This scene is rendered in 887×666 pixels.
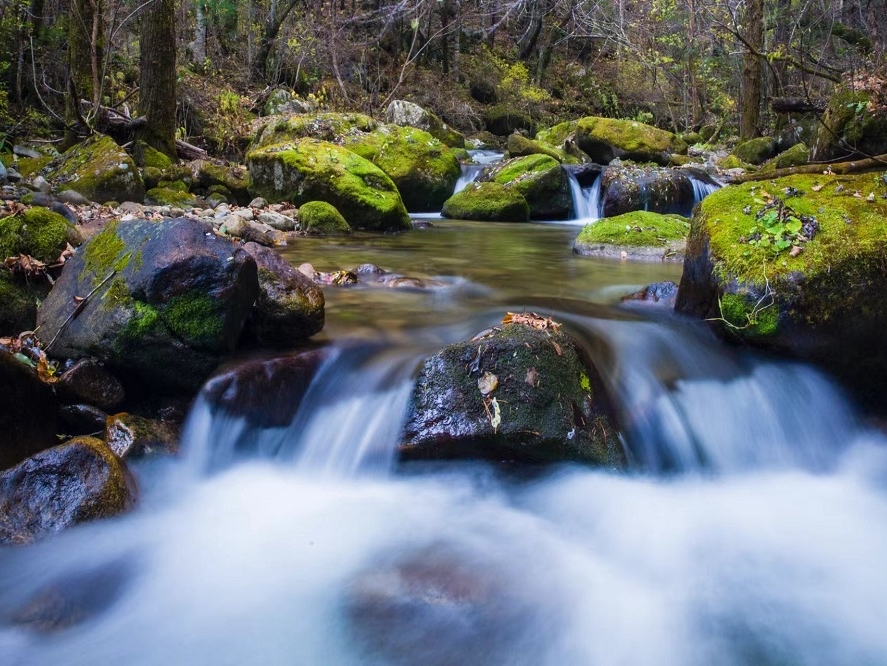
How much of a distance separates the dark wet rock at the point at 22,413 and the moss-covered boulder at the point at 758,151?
54.9ft

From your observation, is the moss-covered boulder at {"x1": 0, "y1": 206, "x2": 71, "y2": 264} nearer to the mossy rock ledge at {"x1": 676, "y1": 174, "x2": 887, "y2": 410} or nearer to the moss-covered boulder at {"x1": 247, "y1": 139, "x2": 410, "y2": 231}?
the mossy rock ledge at {"x1": 676, "y1": 174, "x2": 887, "y2": 410}

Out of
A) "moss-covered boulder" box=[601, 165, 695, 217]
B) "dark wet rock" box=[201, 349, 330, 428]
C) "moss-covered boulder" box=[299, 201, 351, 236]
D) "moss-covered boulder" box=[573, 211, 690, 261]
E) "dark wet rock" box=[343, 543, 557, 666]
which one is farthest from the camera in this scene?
"moss-covered boulder" box=[601, 165, 695, 217]

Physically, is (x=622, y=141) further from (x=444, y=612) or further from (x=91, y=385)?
(x=444, y=612)

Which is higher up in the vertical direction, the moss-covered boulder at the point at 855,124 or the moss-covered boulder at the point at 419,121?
the moss-covered boulder at the point at 419,121

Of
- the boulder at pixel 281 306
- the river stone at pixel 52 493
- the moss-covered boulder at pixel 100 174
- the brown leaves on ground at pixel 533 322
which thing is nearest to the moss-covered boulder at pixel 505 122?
the moss-covered boulder at pixel 100 174

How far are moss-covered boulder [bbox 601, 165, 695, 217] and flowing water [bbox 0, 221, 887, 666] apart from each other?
295 inches

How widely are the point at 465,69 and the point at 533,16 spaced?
3.44m

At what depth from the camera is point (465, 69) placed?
90.7 feet

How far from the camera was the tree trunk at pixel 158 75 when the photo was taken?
10344mm

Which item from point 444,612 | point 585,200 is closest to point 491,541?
point 444,612

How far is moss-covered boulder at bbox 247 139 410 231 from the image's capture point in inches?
412

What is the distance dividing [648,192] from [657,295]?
660 cm

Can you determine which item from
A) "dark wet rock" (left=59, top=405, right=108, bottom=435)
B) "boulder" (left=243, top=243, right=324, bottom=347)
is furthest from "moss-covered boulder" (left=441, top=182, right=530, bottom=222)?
"dark wet rock" (left=59, top=405, right=108, bottom=435)

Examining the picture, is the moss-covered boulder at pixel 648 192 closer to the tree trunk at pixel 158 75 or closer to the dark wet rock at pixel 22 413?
the tree trunk at pixel 158 75
